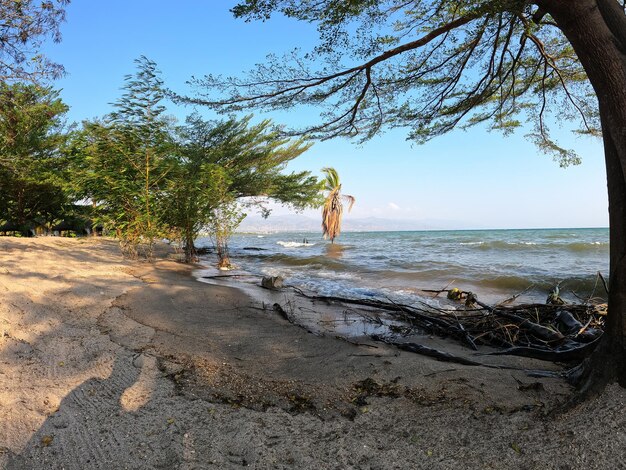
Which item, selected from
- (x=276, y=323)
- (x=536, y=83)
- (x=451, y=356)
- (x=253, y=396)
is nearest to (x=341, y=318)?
(x=276, y=323)

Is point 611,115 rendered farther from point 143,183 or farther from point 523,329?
point 143,183

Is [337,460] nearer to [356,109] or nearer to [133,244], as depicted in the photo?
[356,109]

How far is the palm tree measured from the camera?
24109 mm

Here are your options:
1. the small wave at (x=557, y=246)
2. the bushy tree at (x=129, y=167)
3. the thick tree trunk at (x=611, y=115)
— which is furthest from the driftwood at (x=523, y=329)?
the small wave at (x=557, y=246)

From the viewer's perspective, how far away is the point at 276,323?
4.52 m

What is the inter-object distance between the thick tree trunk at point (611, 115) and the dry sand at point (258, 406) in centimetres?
25

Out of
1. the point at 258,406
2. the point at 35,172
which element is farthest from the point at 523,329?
the point at 35,172

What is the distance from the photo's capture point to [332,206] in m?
24.1

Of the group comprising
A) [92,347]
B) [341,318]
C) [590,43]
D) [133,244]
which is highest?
[590,43]

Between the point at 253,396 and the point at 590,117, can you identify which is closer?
the point at 253,396

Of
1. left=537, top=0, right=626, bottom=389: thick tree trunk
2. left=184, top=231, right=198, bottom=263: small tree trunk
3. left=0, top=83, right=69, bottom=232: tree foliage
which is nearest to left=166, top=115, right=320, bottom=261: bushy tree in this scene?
left=184, top=231, right=198, bottom=263: small tree trunk

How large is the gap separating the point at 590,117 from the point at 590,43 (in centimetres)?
395

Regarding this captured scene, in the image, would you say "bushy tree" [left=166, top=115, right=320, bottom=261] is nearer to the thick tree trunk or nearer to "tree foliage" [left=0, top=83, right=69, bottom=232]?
"tree foliage" [left=0, top=83, right=69, bottom=232]

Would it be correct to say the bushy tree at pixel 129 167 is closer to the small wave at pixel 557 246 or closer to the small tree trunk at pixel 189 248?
the small tree trunk at pixel 189 248
